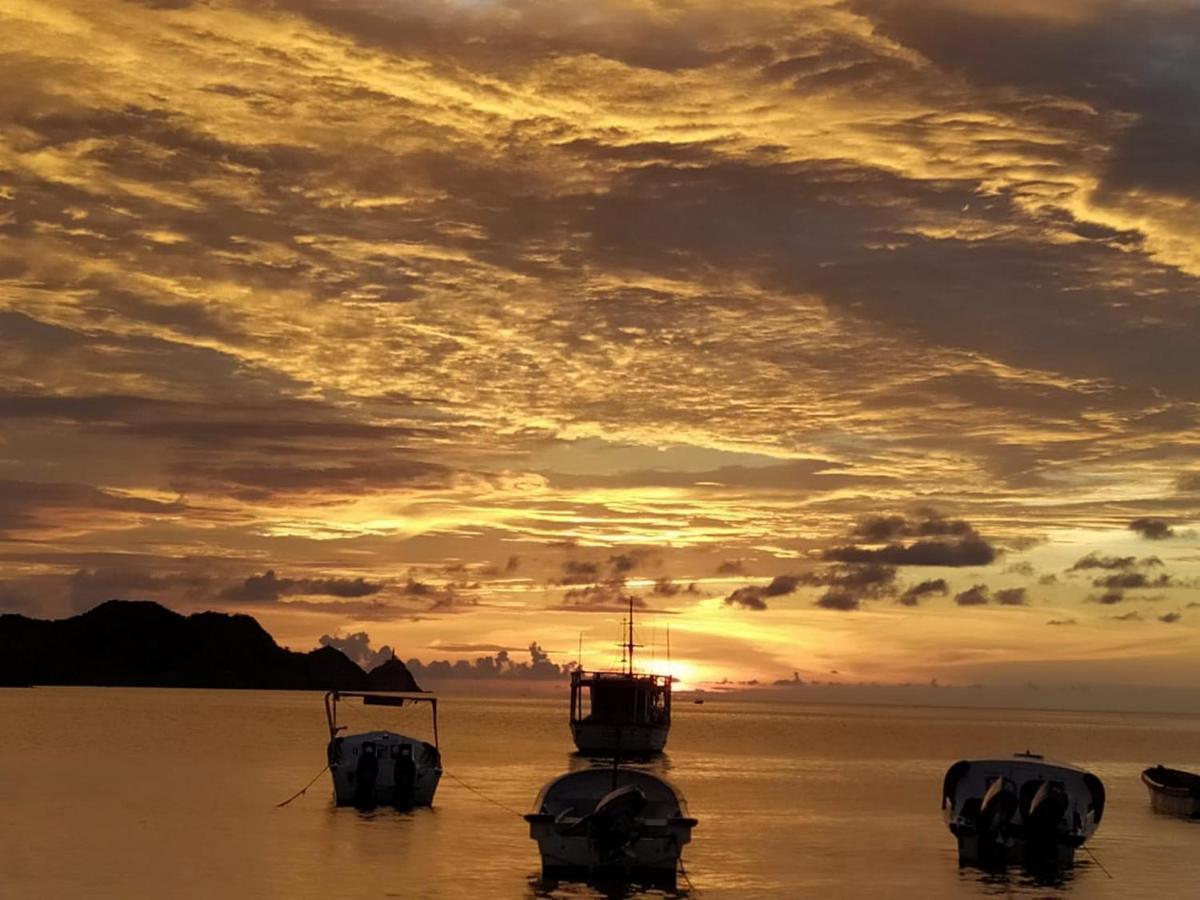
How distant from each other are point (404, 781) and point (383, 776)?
3.59 ft

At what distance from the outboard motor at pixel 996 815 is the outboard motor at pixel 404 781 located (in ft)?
97.4

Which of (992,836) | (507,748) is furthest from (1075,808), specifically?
(507,748)

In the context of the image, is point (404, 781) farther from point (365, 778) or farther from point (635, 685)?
point (635, 685)

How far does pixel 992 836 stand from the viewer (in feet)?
189

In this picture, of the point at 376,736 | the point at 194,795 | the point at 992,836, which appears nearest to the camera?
the point at 992,836

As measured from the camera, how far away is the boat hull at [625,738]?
432 ft

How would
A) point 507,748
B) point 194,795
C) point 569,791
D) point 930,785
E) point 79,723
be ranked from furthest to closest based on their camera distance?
point 79,723
point 507,748
point 930,785
point 194,795
point 569,791

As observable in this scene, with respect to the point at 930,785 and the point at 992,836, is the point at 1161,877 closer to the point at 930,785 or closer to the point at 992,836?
the point at 992,836

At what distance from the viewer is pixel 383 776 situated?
252ft

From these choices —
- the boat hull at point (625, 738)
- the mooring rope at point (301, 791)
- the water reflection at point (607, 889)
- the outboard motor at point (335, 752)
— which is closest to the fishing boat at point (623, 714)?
the boat hull at point (625, 738)

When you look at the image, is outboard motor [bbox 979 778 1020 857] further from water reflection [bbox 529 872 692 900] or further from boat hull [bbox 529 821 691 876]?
boat hull [bbox 529 821 691 876]

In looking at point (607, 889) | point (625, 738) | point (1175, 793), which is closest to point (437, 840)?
point (607, 889)

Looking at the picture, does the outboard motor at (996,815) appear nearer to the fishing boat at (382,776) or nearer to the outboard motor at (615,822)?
the outboard motor at (615,822)

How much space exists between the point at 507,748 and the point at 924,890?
117 meters
